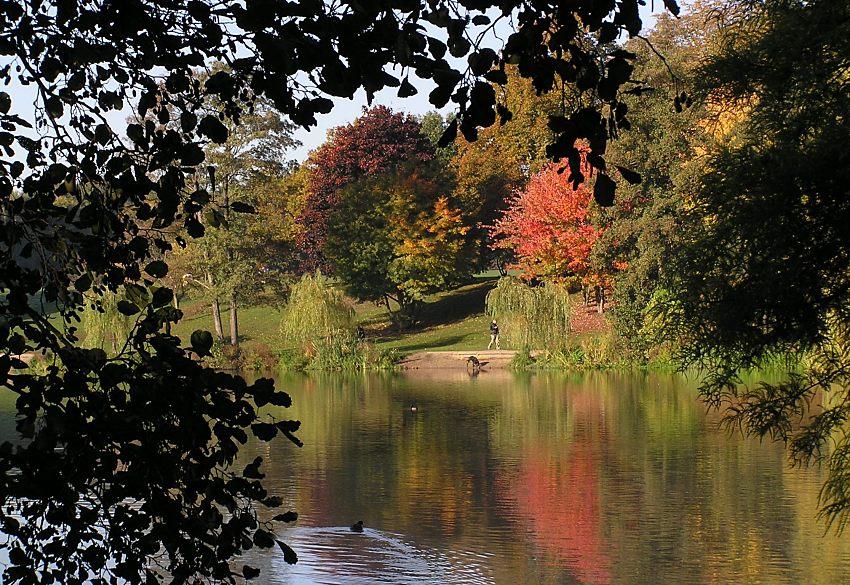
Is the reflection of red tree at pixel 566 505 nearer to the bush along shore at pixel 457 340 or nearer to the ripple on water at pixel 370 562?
the ripple on water at pixel 370 562

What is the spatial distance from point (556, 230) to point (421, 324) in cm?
899

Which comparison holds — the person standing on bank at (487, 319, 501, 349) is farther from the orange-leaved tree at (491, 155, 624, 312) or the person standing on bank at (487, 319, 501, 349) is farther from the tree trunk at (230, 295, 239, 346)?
the tree trunk at (230, 295, 239, 346)

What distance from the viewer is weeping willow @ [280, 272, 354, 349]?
4269 cm

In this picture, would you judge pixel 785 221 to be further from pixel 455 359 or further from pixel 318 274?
pixel 318 274

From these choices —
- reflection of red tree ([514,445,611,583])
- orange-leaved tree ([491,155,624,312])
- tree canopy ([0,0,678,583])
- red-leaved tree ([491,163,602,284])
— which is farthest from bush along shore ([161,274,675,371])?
tree canopy ([0,0,678,583])

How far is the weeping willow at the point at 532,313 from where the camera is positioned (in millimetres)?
41062

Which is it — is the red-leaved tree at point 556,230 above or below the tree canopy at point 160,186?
above

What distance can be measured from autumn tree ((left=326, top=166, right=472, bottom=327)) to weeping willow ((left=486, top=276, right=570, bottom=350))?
31.4 ft

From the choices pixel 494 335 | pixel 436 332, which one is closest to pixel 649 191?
pixel 494 335

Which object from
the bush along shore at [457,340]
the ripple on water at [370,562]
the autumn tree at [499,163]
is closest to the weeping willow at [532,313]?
the bush along shore at [457,340]

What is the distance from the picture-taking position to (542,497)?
62.6 feet

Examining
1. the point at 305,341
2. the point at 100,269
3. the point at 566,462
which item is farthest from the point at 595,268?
the point at 100,269

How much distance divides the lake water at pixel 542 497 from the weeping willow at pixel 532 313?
953cm

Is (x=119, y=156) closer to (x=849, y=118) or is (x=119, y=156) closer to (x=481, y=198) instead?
(x=849, y=118)
